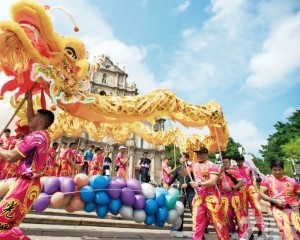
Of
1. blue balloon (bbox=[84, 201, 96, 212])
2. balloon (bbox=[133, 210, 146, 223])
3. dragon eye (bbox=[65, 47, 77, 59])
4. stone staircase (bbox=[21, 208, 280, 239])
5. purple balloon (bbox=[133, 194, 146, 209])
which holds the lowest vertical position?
stone staircase (bbox=[21, 208, 280, 239])

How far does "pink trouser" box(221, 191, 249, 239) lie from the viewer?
5.23 metres

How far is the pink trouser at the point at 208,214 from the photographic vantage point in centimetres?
441

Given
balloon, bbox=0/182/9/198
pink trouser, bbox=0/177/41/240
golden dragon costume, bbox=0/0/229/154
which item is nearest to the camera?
pink trouser, bbox=0/177/41/240

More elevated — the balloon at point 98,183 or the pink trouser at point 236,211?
the balloon at point 98,183

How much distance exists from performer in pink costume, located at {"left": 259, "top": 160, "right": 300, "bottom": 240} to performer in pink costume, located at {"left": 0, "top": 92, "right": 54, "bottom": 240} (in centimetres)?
328

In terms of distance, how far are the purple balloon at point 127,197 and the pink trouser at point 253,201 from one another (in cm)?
247

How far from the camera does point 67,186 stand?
463cm

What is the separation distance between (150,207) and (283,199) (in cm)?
226

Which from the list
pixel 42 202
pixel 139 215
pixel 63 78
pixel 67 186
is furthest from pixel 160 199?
pixel 63 78

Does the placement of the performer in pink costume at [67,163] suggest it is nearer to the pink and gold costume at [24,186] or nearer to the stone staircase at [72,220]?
the stone staircase at [72,220]

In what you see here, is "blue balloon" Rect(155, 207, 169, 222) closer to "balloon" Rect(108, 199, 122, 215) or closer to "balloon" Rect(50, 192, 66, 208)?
"balloon" Rect(108, 199, 122, 215)

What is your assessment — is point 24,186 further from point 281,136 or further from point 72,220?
point 281,136

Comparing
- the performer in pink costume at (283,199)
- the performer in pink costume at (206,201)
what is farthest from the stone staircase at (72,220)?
the performer in pink costume at (283,199)

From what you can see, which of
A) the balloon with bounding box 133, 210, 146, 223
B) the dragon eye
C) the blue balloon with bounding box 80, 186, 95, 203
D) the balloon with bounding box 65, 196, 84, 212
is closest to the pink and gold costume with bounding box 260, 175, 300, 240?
the balloon with bounding box 133, 210, 146, 223
